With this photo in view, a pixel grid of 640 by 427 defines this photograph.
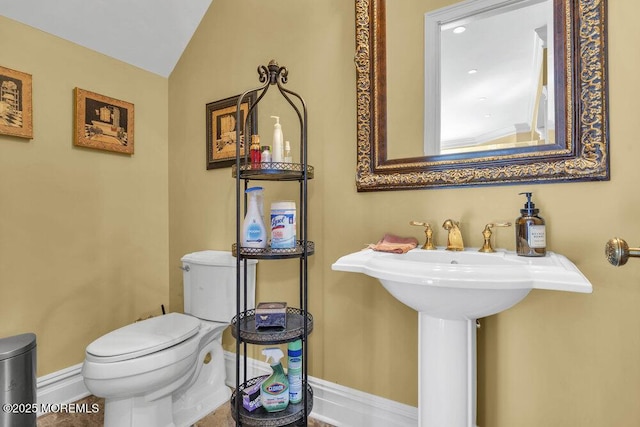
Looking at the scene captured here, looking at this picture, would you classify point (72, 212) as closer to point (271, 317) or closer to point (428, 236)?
point (271, 317)

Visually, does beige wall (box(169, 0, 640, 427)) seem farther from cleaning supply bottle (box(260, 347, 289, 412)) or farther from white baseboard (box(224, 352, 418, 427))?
cleaning supply bottle (box(260, 347, 289, 412))

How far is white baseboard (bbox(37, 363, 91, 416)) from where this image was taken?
164 cm

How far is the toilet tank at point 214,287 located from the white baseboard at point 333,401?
1.17ft

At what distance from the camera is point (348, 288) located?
154 centimetres

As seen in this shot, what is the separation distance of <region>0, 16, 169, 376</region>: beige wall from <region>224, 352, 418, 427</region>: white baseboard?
1.27 m

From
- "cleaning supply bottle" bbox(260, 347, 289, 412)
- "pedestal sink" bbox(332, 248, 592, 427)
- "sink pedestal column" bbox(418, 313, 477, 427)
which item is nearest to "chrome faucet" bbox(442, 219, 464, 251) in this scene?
"pedestal sink" bbox(332, 248, 592, 427)

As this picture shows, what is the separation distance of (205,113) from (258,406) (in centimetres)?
165

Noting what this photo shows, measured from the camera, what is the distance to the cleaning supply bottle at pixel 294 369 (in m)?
1.31

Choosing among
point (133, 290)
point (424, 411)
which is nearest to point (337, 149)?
point (424, 411)

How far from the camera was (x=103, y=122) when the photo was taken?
6.26 ft

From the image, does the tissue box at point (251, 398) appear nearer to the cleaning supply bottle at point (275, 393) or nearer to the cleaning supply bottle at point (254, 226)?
the cleaning supply bottle at point (275, 393)

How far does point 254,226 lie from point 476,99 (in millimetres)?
980

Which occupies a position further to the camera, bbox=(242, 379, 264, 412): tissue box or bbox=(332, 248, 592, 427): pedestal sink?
bbox=(242, 379, 264, 412): tissue box

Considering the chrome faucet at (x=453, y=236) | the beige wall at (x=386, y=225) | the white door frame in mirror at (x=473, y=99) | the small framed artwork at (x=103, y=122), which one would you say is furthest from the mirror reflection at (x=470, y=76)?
the small framed artwork at (x=103, y=122)
